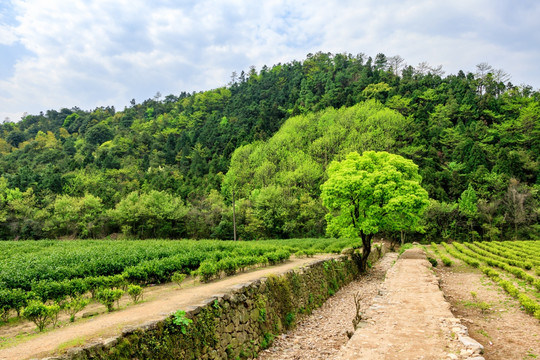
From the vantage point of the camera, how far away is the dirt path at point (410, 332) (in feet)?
19.4

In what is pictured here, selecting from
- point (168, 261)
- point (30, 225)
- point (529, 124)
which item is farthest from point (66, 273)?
point (529, 124)

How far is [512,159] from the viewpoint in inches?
2076

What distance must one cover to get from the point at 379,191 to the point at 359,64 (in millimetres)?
93043

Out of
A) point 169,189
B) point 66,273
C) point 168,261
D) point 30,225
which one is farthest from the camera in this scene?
point 169,189

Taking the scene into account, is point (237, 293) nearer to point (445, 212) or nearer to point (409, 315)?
point (409, 315)

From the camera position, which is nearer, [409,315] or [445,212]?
[409,315]

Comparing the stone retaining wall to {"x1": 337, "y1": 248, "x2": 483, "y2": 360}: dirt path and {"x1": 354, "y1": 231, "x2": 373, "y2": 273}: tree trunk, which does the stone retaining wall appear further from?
{"x1": 354, "y1": 231, "x2": 373, "y2": 273}: tree trunk

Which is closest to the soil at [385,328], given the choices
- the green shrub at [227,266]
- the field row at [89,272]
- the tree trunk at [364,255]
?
the field row at [89,272]

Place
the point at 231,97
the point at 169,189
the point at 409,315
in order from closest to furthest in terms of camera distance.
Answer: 1. the point at 409,315
2. the point at 169,189
3. the point at 231,97

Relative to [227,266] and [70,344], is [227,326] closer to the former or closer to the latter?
[70,344]

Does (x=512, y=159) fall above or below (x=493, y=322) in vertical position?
above

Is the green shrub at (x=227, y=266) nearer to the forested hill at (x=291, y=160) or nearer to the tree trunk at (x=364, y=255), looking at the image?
the tree trunk at (x=364, y=255)

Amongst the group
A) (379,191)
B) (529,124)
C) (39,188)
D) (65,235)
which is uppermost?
(529,124)

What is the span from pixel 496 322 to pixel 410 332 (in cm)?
499
